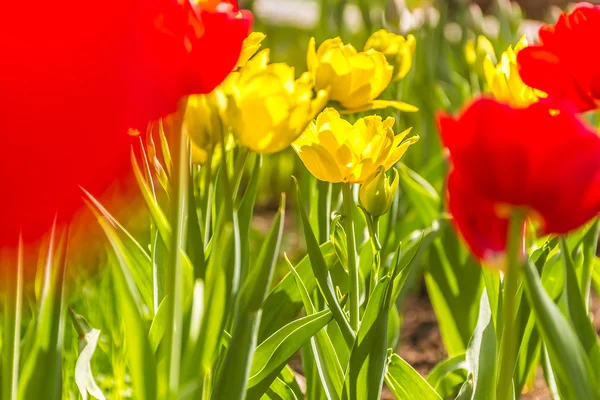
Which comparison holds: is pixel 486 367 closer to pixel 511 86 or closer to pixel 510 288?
pixel 510 288

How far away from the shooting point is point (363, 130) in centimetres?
66

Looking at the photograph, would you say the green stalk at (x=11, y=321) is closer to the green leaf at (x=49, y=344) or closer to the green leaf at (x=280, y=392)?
the green leaf at (x=49, y=344)

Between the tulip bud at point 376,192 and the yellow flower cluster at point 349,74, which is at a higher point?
the yellow flower cluster at point 349,74

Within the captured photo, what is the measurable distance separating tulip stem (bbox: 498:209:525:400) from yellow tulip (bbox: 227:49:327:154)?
0.17m

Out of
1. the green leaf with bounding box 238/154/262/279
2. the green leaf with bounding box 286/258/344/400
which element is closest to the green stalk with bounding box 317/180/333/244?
the green leaf with bounding box 238/154/262/279

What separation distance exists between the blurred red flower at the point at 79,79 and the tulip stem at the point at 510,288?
0.64ft

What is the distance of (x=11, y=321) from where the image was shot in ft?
1.67

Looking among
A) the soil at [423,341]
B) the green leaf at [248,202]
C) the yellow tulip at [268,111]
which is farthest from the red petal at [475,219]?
the soil at [423,341]

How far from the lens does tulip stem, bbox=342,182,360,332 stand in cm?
67

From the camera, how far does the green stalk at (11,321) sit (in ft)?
1.68

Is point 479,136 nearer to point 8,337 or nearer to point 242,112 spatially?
point 242,112

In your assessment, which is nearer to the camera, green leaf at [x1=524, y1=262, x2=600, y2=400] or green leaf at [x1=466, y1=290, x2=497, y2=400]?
green leaf at [x1=524, y1=262, x2=600, y2=400]

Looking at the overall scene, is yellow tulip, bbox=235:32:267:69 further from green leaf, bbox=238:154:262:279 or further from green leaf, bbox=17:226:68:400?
green leaf, bbox=17:226:68:400

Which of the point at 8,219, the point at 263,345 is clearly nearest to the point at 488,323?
the point at 263,345
